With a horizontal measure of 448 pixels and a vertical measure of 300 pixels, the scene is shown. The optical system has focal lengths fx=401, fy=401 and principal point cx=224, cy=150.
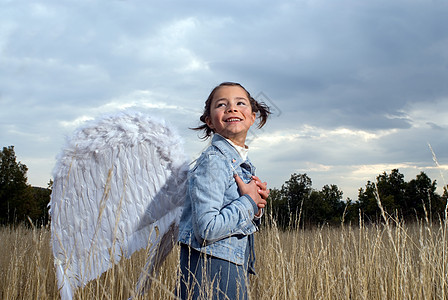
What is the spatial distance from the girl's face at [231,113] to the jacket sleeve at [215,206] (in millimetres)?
279

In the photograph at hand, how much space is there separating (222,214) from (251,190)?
0.77 feet

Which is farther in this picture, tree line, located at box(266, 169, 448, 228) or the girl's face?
tree line, located at box(266, 169, 448, 228)

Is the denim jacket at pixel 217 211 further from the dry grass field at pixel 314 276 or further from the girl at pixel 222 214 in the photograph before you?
the dry grass field at pixel 314 276

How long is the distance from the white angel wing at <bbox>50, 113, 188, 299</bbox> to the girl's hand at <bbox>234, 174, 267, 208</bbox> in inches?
13.5

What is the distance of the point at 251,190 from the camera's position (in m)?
1.98

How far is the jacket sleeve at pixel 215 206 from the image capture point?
5.86ft

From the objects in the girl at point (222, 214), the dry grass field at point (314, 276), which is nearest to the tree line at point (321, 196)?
the dry grass field at point (314, 276)

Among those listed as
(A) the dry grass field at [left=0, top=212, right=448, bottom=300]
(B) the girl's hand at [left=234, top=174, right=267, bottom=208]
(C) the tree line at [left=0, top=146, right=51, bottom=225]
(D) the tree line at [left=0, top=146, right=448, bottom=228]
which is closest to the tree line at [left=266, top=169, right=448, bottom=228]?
(D) the tree line at [left=0, top=146, right=448, bottom=228]

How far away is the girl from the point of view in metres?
1.82

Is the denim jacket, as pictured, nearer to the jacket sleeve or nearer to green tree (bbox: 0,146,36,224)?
the jacket sleeve

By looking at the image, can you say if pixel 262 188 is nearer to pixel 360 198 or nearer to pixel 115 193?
pixel 115 193

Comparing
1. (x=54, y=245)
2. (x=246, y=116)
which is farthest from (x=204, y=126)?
(x=54, y=245)

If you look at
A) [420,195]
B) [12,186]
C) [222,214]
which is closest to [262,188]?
[222,214]

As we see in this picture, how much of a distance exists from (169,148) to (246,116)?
18.2 inches
